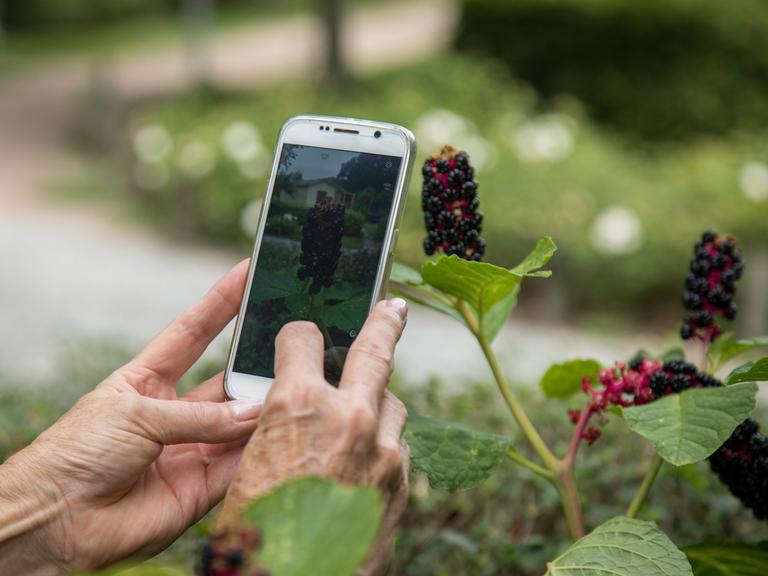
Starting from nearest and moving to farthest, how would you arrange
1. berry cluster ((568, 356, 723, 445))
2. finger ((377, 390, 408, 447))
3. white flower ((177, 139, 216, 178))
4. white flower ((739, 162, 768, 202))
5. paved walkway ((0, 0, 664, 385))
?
finger ((377, 390, 408, 447)), berry cluster ((568, 356, 723, 445)), paved walkway ((0, 0, 664, 385)), white flower ((739, 162, 768, 202)), white flower ((177, 139, 216, 178))

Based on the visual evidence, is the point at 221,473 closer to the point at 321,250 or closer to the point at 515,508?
the point at 321,250

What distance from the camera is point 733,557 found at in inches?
63.7

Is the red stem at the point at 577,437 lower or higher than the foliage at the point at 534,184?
lower

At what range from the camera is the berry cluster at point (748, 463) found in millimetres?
1485

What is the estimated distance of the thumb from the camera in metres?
1.51

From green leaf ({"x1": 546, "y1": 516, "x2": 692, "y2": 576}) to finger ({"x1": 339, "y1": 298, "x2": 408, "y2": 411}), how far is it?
374 millimetres

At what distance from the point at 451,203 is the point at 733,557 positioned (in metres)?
0.72

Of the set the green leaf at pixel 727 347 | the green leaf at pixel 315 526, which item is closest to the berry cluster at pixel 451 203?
the green leaf at pixel 727 347

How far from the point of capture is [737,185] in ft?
24.1

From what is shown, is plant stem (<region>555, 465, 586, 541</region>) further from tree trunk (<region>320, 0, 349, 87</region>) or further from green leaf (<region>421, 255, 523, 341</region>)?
tree trunk (<region>320, 0, 349, 87</region>)

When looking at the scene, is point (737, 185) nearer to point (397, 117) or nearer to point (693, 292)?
point (397, 117)

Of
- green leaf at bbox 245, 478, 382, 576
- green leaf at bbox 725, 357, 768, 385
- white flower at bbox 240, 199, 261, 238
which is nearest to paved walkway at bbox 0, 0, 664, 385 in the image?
white flower at bbox 240, 199, 261, 238

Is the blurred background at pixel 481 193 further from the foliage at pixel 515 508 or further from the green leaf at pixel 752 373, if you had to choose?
the green leaf at pixel 752 373

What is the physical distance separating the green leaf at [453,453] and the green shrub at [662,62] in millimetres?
9603
